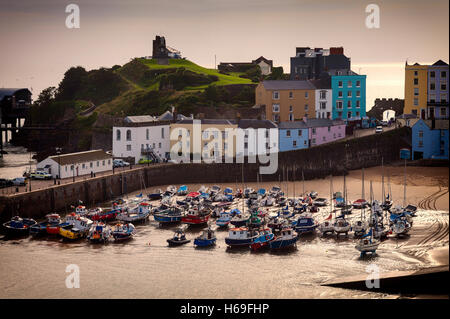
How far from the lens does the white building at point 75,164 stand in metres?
42.6

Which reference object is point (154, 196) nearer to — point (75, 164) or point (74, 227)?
point (75, 164)

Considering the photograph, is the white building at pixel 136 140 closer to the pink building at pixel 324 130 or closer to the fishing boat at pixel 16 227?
the pink building at pixel 324 130

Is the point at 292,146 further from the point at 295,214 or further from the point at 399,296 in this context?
the point at 399,296

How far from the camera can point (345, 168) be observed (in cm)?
4828

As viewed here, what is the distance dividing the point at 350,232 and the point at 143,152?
20.5m

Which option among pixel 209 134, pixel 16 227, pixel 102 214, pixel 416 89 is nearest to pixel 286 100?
pixel 209 134

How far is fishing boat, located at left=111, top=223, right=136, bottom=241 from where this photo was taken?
3297cm

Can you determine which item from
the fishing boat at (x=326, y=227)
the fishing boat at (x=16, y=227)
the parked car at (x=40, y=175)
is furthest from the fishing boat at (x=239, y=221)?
the parked car at (x=40, y=175)

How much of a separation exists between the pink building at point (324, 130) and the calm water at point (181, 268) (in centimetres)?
1936

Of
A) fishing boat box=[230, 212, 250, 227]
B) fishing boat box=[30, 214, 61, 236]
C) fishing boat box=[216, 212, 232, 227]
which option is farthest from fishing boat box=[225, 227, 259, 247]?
fishing boat box=[30, 214, 61, 236]

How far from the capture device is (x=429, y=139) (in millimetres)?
49469

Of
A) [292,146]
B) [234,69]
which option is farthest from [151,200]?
[234,69]

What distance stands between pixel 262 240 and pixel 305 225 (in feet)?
9.41

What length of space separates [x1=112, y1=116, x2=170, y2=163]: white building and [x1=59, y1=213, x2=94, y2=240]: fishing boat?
48.9 feet
